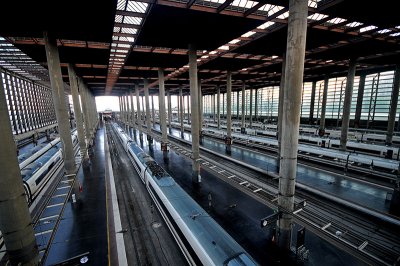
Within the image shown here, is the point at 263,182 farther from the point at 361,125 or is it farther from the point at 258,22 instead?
the point at 361,125

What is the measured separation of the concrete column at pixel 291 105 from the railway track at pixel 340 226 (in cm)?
119

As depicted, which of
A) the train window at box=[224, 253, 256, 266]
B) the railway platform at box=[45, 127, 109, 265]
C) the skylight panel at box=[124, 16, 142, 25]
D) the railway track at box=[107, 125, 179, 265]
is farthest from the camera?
the skylight panel at box=[124, 16, 142, 25]

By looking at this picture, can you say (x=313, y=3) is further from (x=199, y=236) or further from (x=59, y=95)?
(x=59, y=95)

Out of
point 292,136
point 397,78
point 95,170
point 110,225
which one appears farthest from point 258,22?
point 397,78

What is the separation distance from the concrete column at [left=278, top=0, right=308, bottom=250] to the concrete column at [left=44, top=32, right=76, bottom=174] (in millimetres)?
19536

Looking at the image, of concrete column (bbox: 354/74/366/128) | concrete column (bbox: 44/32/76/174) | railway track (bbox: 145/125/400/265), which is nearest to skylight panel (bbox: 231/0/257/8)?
railway track (bbox: 145/125/400/265)

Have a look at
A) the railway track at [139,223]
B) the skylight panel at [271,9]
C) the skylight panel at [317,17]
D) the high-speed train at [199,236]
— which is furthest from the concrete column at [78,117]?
the skylight panel at [317,17]

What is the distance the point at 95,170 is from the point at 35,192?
373 inches

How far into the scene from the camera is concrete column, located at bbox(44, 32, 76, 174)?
17875 mm

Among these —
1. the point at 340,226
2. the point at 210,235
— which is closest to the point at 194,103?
the point at 210,235

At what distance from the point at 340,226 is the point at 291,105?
10392 mm

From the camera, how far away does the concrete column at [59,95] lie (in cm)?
1788

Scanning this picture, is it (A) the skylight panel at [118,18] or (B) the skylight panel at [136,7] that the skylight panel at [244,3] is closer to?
(B) the skylight panel at [136,7]

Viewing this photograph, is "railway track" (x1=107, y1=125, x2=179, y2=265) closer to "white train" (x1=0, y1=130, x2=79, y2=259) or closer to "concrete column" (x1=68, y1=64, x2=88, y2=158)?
"white train" (x1=0, y1=130, x2=79, y2=259)
